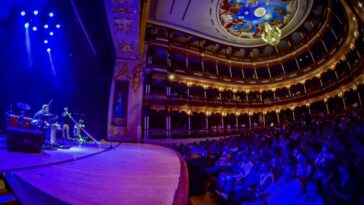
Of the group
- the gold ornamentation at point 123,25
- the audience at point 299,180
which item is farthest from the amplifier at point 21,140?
the gold ornamentation at point 123,25

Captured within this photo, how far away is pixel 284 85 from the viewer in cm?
2150

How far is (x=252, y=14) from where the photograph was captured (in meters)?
15.9

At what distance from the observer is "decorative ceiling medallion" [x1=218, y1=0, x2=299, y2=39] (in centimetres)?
1472

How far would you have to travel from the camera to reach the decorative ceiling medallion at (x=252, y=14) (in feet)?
48.3

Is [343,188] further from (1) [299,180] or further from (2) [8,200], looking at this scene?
(2) [8,200]

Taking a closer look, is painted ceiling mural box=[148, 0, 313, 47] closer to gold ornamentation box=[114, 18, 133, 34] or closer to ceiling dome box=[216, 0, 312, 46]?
ceiling dome box=[216, 0, 312, 46]

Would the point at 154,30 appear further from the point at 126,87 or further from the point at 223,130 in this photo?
the point at 223,130

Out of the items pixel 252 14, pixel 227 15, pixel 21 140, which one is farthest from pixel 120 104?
pixel 252 14

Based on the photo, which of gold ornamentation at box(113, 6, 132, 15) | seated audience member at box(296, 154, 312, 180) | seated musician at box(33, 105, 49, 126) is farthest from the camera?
gold ornamentation at box(113, 6, 132, 15)

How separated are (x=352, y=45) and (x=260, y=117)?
1013 centimetres

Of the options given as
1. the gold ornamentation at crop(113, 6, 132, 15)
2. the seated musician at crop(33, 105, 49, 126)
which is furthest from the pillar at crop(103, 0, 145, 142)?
the seated musician at crop(33, 105, 49, 126)

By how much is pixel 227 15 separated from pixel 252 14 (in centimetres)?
226

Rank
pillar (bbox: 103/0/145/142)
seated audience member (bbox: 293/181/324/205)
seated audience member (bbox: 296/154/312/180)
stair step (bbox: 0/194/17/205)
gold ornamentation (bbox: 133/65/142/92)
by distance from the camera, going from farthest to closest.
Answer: gold ornamentation (bbox: 133/65/142/92) → pillar (bbox: 103/0/145/142) → seated audience member (bbox: 296/154/312/180) → seated audience member (bbox: 293/181/324/205) → stair step (bbox: 0/194/17/205)

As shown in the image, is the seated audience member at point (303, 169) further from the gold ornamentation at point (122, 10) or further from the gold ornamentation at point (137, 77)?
the gold ornamentation at point (137, 77)
